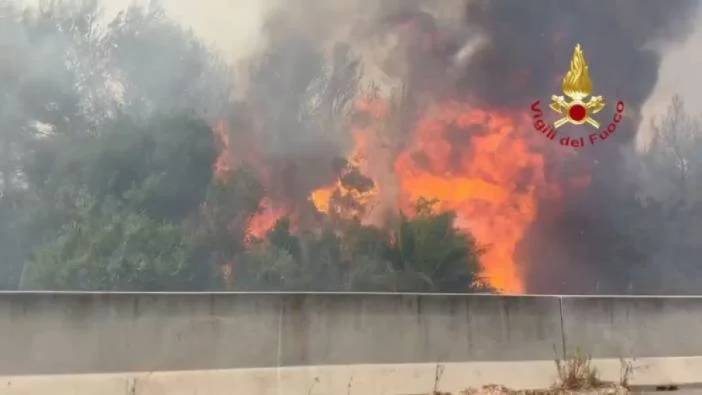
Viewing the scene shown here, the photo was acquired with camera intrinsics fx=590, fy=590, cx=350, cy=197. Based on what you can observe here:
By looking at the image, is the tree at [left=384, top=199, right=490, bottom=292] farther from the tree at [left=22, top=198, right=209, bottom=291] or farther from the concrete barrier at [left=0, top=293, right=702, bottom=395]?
the concrete barrier at [left=0, top=293, right=702, bottom=395]

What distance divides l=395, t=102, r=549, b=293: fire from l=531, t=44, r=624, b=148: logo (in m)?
0.67

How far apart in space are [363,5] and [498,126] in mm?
4685

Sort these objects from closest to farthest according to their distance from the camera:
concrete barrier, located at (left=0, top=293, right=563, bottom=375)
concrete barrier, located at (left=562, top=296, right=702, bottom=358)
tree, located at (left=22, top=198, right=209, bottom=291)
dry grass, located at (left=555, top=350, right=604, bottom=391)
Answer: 1. concrete barrier, located at (left=0, top=293, right=563, bottom=375)
2. dry grass, located at (left=555, top=350, right=604, bottom=391)
3. concrete barrier, located at (left=562, top=296, right=702, bottom=358)
4. tree, located at (left=22, top=198, right=209, bottom=291)

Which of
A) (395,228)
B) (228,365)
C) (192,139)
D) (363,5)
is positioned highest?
(363,5)

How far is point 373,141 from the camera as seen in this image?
14.5 meters

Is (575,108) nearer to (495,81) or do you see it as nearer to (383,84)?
(495,81)

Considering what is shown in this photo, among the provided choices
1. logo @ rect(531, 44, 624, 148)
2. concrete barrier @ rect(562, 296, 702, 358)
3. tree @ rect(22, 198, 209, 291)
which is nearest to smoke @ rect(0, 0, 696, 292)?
logo @ rect(531, 44, 624, 148)

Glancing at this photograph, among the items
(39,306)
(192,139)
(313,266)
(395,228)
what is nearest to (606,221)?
(395,228)

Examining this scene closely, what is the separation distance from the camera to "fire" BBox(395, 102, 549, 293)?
1462 cm

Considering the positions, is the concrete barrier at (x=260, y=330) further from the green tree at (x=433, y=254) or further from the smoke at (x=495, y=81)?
the smoke at (x=495, y=81)

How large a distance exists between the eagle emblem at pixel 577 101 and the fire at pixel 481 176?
1.17 meters

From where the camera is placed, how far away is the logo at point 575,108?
14.9 m

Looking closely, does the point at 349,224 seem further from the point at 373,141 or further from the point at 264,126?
the point at 264,126

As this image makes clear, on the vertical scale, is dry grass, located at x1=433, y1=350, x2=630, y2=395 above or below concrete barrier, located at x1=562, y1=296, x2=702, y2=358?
below
